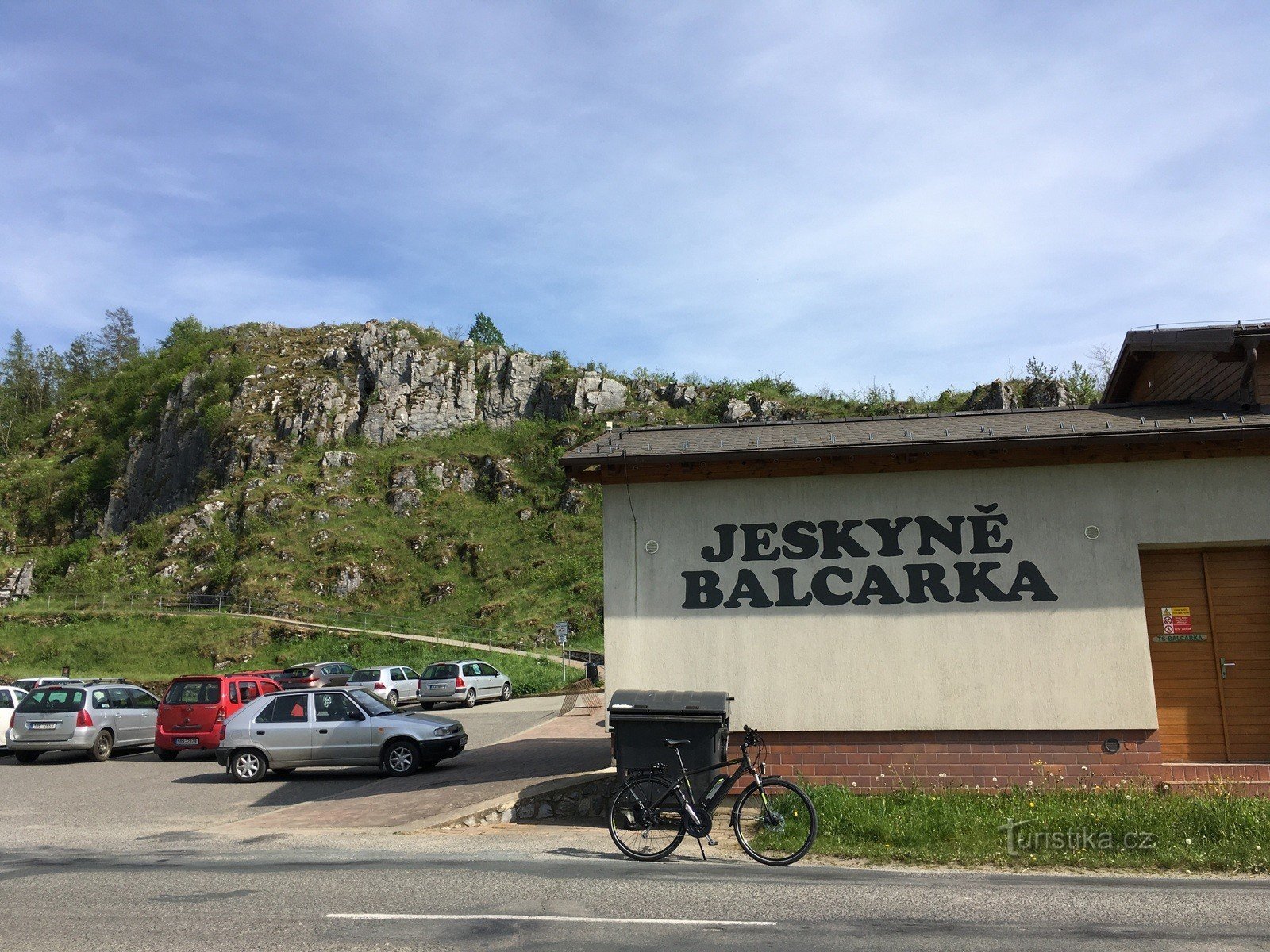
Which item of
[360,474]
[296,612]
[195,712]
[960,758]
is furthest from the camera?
[360,474]

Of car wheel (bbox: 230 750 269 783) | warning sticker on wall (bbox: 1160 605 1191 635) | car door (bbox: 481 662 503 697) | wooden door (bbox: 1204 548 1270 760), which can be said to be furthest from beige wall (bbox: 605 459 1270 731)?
car door (bbox: 481 662 503 697)

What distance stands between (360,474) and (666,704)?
1875 inches

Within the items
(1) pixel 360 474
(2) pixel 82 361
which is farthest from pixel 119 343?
(1) pixel 360 474

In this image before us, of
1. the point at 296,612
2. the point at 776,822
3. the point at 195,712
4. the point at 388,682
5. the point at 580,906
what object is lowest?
the point at 580,906

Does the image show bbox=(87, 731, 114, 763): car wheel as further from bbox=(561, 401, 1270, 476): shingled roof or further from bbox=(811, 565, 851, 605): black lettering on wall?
bbox=(811, 565, 851, 605): black lettering on wall

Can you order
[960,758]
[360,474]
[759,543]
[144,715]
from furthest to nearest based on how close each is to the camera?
[360,474] < [144,715] < [759,543] < [960,758]

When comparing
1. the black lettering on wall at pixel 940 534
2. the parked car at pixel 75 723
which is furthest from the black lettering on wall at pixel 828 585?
the parked car at pixel 75 723

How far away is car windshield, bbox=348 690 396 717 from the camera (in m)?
15.2

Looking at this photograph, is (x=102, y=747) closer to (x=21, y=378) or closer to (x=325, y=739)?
(x=325, y=739)

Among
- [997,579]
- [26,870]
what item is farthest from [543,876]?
[997,579]

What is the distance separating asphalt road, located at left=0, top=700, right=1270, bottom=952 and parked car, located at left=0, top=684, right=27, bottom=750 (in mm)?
11572

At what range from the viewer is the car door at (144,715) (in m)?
19.6

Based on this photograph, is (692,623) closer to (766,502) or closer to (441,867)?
(766,502)

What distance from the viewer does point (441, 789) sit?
496 inches
